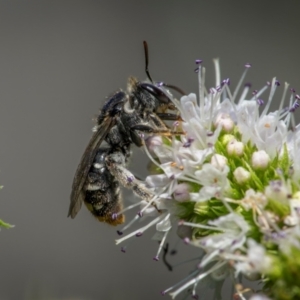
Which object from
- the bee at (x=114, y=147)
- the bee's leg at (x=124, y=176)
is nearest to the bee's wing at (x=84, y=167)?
the bee at (x=114, y=147)

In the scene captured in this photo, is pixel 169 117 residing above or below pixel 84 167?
above

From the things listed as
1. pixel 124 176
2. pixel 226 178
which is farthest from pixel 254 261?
pixel 124 176

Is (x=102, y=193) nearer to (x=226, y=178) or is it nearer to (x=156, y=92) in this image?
(x=156, y=92)

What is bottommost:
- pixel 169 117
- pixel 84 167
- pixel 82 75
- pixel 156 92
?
pixel 84 167

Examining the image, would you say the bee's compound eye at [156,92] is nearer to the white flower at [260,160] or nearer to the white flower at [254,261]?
the white flower at [260,160]

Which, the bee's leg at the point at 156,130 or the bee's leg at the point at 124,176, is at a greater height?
the bee's leg at the point at 156,130

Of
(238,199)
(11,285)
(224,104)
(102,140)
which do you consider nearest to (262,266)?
(238,199)

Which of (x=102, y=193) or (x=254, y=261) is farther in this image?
(x=102, y=193)
